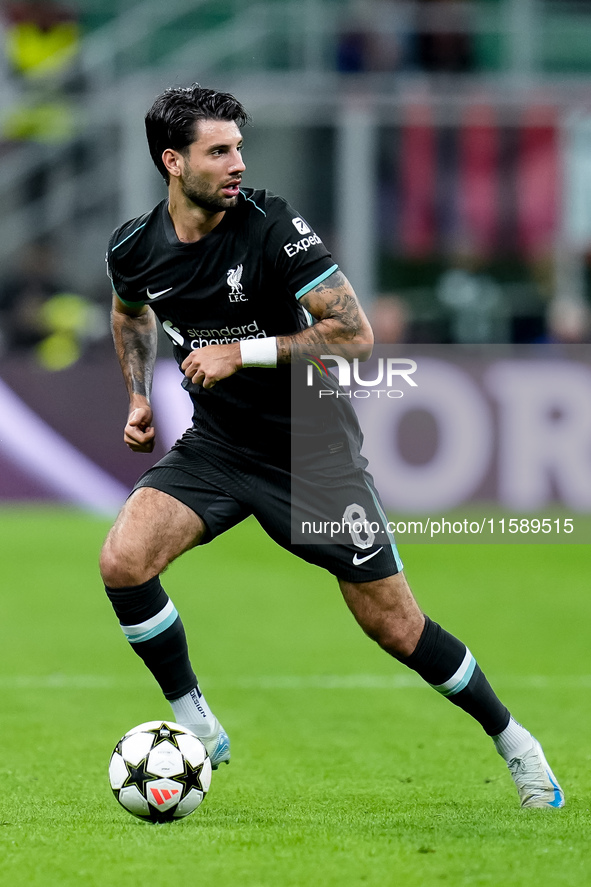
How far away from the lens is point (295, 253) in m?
4.66

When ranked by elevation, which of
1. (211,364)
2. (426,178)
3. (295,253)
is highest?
(295,253)

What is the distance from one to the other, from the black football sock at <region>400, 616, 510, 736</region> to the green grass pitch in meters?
0.31

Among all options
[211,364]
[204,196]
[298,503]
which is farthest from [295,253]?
[298,503]

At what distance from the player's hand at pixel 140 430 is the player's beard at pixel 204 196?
79cm

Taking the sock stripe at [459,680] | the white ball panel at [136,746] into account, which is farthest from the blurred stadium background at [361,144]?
the white ball panel at [136,746]

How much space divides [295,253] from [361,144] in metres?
12.4

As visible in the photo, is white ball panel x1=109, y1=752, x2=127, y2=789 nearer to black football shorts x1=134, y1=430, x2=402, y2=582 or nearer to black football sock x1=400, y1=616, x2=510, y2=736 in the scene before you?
black football shorts x1=134, y1=430, x2=402, y2=582

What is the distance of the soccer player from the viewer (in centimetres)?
470

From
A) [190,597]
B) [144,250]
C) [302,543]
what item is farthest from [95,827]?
[190,597]

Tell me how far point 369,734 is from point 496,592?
4.42 m

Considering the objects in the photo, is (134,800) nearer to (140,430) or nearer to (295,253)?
(140,430)

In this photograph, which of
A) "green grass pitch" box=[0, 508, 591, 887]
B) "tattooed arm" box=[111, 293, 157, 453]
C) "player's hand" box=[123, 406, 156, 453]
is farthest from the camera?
"tattooed arm" box=[111, 293, 157, 453]

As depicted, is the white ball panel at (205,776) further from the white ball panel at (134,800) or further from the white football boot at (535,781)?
the white football boot at (535,781)

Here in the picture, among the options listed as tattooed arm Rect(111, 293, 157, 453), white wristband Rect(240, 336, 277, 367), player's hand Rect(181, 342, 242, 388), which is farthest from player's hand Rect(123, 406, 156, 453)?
white wristband Rect(240, 336, 277, 367)
